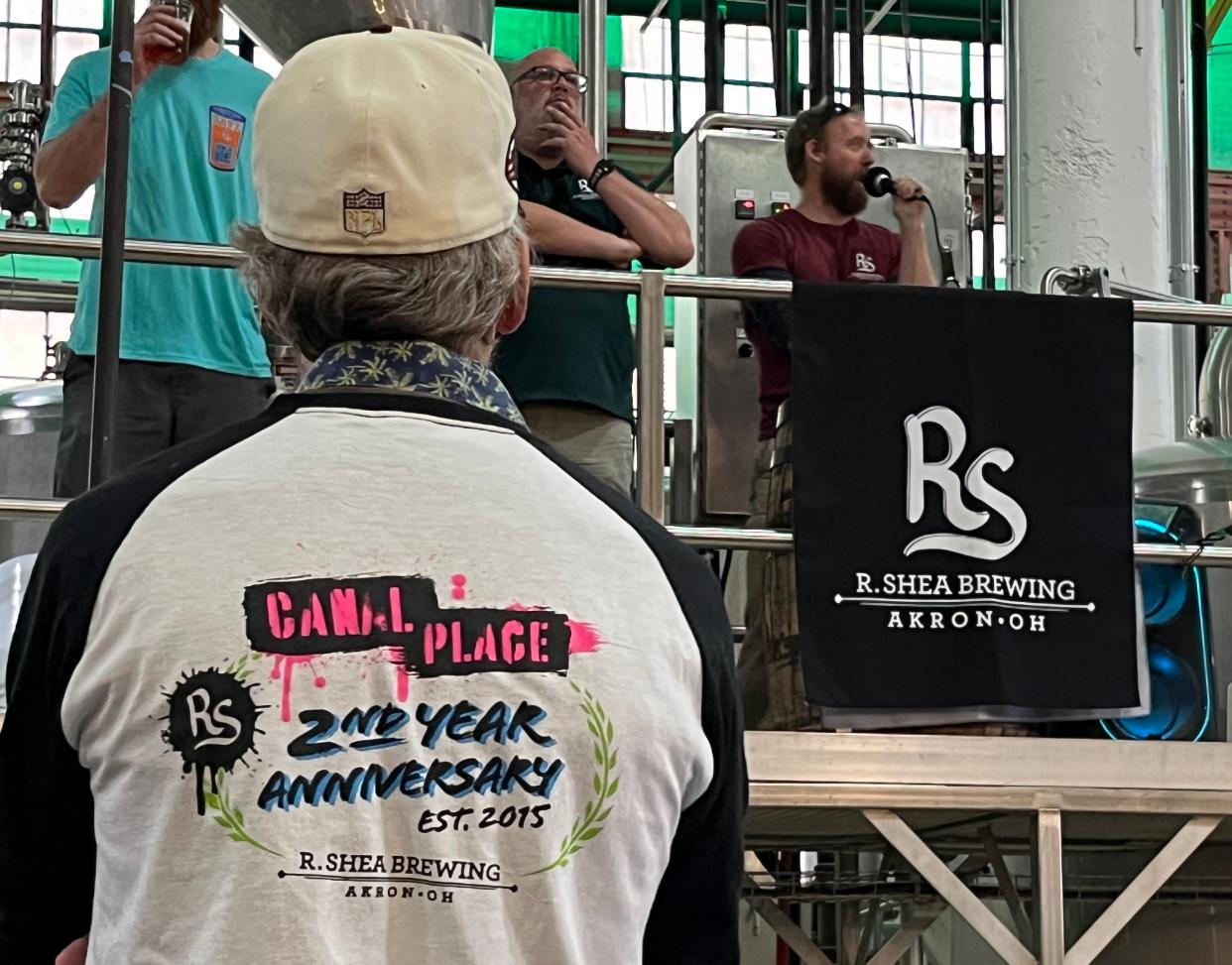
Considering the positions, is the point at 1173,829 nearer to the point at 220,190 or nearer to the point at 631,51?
the point at 220,190

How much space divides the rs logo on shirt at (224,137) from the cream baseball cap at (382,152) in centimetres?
255

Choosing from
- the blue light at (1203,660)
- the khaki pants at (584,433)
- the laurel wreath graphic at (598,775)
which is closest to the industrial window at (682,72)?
the blue light at (1203,660)

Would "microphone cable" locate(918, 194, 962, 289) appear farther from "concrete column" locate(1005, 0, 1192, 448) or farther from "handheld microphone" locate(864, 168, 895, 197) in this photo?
"handheld microphone" locate(864, 168, 895, 197)

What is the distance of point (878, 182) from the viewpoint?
490cm

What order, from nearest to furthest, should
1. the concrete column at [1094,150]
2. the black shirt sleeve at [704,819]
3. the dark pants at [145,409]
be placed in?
the black shirt sleeve at [704,819] → the dark pants at [145,409] → the concrete column at [1094,150]

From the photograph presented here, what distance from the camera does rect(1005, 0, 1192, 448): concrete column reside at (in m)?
6.04

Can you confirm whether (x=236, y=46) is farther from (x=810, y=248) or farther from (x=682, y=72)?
(x=810, y=248)

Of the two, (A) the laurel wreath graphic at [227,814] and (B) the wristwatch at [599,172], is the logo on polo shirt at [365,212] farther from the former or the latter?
(B) the wristwatch at [599,172]

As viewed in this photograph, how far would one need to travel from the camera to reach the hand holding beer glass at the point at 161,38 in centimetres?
374

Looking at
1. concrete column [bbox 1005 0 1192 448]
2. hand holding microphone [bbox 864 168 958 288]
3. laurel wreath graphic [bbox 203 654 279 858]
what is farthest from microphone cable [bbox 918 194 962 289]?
laurel wreath graphic [bbox 203 654 279 858]

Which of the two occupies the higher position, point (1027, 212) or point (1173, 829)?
point (1027, 212)

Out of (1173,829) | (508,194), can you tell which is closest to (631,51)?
(1173,829)

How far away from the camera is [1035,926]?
150 inches

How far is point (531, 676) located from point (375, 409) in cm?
23
